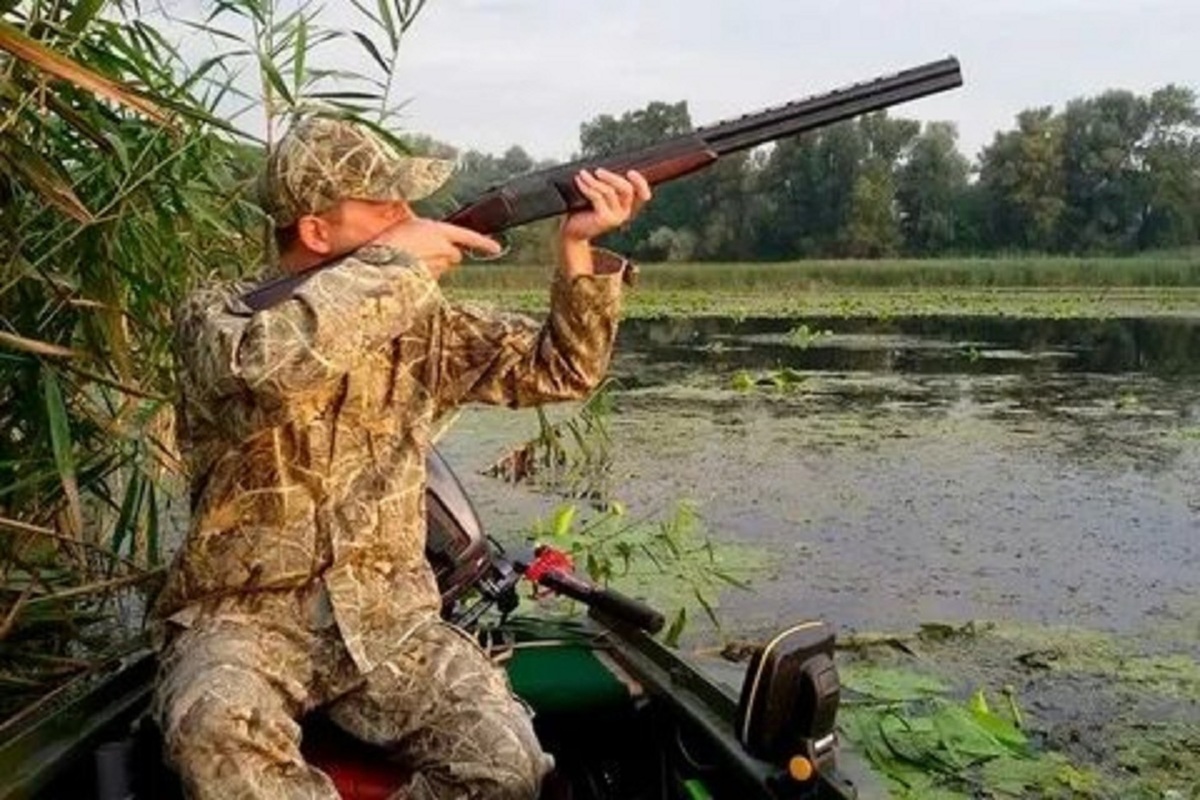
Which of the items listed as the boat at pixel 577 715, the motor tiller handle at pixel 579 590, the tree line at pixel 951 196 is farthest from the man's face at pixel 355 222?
the tree line at pixel 951 196

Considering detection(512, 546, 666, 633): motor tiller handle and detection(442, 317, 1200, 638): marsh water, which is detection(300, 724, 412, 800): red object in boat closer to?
detection(512, 546, 666, 633): motor tiller handle

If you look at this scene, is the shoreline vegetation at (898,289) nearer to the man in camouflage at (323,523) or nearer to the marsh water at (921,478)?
the marsh water at (921,478)

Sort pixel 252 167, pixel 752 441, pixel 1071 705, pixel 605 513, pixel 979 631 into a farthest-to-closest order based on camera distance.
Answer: pixel 752 441 → pixel 605 513 → pixel 979 631 → pixel 1071 705 → pixel 252 167

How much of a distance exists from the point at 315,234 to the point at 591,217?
0.51 meters

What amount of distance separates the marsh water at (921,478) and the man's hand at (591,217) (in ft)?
12.2

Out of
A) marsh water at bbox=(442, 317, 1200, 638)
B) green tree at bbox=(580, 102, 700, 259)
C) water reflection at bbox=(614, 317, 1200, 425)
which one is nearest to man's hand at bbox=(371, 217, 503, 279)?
marsh water at bbox=(442, 317, 1200, 638)

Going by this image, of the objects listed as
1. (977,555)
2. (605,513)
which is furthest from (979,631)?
(605,513)

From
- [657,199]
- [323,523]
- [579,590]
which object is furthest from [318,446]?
[657,199]

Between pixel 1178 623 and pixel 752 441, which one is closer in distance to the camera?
pixel 1178 623

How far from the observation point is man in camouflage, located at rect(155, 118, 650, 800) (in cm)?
233

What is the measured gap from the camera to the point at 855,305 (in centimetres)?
3366

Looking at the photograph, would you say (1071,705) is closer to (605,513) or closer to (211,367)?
(605,513)

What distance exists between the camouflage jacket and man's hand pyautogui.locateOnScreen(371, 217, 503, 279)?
8cm

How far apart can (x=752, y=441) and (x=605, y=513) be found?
332cm
